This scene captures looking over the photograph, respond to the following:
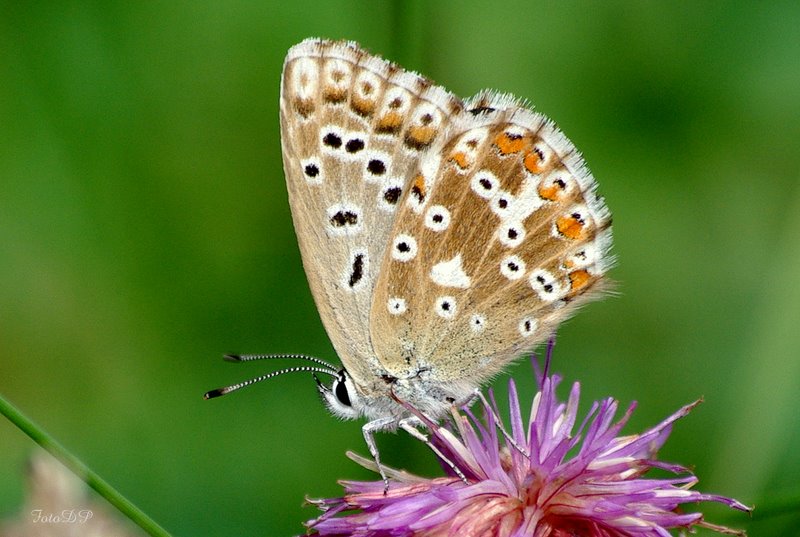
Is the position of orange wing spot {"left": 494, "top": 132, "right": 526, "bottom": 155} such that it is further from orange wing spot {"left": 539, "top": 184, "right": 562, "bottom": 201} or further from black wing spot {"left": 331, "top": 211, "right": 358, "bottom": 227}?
black wing spot {"left": 331, "top": 211, "right": 358, "bottom": 227}

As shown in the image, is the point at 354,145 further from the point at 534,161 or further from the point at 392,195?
the point at 534,161

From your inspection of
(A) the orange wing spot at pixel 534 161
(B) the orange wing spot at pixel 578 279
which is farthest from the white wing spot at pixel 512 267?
(A) the orange wing spot at pixel 534 161

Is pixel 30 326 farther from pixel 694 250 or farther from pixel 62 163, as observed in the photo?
pixel 694 250

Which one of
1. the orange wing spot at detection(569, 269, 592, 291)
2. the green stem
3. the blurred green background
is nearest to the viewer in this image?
the green stem

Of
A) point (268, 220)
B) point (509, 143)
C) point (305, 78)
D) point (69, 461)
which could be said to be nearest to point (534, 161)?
point (509, 143)

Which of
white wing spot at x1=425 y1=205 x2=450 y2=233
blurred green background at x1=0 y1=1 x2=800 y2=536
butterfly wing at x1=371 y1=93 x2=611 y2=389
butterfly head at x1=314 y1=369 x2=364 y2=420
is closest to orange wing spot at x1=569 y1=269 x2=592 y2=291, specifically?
butterfly wing at x1=371 y1=93 x2=611 y2=389
